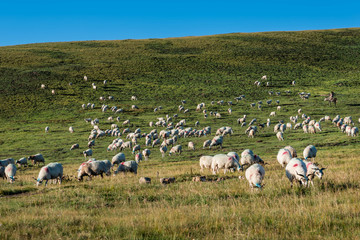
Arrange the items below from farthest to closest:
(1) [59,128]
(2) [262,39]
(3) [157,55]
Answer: (2) [262,39] < (3) [157,55] < (1) [59,128]

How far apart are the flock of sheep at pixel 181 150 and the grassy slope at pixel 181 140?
849 mm

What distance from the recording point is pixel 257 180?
→ 11523 millimetres

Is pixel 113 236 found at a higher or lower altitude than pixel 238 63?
lower

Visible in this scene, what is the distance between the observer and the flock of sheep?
1201 centimetres

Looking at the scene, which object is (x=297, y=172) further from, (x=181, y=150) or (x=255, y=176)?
(x=181, y=150)

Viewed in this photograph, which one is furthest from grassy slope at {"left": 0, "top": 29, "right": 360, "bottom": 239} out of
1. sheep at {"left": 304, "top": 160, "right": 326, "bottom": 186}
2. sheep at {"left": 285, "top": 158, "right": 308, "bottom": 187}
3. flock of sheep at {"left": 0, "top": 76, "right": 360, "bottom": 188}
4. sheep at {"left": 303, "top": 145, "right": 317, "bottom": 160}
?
sheep at {"left": 303, "top": 145, "right": 317, "bottom": 160}

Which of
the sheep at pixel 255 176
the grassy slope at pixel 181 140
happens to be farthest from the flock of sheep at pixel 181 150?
the grassy slope at pixel 181 140

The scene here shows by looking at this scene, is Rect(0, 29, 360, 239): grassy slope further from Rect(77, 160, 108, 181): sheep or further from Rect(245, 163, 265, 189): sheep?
Rect(77, 160, 108, 181): sheep

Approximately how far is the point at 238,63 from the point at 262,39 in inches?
1205

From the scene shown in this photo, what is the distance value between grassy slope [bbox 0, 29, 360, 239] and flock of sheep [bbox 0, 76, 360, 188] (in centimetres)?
85

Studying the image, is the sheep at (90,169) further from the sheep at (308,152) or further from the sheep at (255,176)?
the sheep at (308,152)

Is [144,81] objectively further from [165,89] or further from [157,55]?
[157,55]

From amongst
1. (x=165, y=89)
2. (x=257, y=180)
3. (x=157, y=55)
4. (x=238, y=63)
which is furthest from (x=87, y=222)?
(x=157, y=55)

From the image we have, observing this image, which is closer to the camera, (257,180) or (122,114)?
(257,180)
